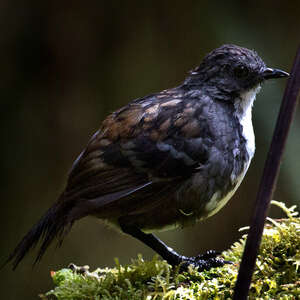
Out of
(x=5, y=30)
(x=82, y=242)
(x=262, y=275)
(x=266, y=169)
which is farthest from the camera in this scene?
(x=82, y=242)

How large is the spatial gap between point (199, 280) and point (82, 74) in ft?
11.8

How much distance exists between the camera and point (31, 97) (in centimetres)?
533

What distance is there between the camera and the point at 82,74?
5547 millimetres

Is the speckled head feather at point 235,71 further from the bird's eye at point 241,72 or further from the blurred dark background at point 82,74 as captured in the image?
the blurred dark background at point 82,74

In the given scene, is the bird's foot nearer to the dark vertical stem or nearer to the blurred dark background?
the dark vertical stem

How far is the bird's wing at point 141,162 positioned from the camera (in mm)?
2721

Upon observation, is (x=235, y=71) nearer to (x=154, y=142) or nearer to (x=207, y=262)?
(x=154, y=142)

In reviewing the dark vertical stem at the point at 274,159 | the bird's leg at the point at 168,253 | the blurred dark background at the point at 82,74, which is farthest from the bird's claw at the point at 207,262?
the blurred dark background at the point at 82,74

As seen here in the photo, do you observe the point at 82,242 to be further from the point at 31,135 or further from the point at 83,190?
the point at 83,190

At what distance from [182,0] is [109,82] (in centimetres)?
121

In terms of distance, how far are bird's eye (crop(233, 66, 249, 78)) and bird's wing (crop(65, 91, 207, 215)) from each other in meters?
0.51

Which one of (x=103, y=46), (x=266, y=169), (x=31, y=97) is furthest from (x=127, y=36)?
(x=266, y=169)

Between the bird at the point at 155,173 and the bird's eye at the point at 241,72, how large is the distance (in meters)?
0.31

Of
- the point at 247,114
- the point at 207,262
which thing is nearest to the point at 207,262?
the point at 207,262
